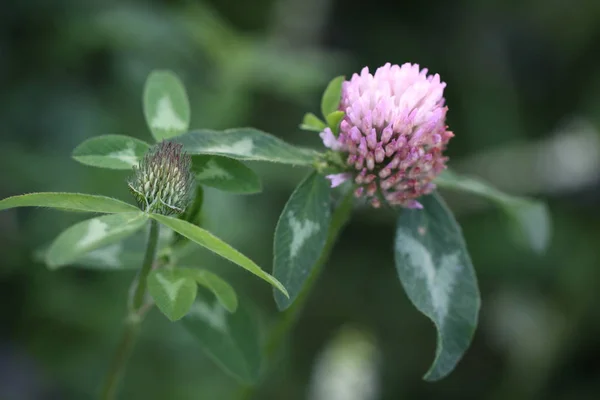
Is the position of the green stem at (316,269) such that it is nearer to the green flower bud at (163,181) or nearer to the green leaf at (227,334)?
the green leaf at (227,334)

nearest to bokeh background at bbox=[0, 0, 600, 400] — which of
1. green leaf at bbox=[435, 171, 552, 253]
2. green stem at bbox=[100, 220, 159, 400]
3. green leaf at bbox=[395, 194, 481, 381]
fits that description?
green leaf at bbox=[435, 171, 552, 253]

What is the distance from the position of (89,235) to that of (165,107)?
1.28 ft

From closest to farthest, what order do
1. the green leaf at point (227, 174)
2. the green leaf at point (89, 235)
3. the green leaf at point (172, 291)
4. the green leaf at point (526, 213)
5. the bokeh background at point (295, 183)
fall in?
1. the green leaf at point (89, 235)
2. the green leaf at point (172, 291)
3. the green leaf at point (227, 174)
4. the green leaf at point (526, 213)
5. the bokeh background at point (295, 183)

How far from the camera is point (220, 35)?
295cm

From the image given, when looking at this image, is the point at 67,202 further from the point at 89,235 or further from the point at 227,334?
the point at 227,334

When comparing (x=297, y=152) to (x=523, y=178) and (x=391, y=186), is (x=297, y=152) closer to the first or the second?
(x=391, y=186)

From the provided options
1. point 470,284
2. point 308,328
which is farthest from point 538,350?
point 470,284

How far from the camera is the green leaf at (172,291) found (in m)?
1.04

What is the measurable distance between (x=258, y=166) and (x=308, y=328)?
865 millimetres

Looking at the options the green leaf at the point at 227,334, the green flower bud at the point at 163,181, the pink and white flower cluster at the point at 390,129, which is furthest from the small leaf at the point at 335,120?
the green leaf at the point at 227,334

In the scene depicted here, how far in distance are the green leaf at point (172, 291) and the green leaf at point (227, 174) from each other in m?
0.15

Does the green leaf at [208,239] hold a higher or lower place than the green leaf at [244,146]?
lower

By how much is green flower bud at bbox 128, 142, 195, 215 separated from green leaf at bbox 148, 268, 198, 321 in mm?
129

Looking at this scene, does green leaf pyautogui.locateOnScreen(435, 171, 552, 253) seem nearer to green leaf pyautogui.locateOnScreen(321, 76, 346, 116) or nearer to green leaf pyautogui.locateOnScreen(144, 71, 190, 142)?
green leaf pyautogui.locateOnScreen(321, 76, 346, 116)
